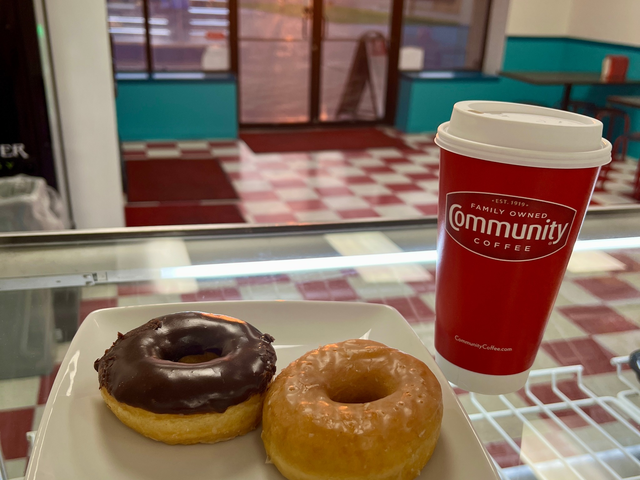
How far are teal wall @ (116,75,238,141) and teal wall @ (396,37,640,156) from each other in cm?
214

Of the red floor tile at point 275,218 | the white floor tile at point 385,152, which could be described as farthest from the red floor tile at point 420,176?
the red floor tile at point 275,218

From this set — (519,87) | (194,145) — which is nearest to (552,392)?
(194,145)

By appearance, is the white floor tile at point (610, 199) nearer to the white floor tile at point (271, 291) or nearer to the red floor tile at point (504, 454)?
the white floor tile at point (271, 291)

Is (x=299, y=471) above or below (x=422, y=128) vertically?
above

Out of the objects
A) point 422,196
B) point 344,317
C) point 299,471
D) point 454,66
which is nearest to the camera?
point 299,471

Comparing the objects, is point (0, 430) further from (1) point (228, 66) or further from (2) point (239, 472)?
(1) point (228, 66)

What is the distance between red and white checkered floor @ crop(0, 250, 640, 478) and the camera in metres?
0.63

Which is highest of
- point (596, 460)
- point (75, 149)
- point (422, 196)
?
point (596, 460)

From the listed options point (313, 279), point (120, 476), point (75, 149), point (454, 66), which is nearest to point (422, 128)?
point (454, 66)

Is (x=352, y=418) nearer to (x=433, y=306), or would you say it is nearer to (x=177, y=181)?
(x=433, y=306)

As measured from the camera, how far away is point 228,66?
6.63 m

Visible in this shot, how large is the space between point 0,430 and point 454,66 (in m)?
7.66

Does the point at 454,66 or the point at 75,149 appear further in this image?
the point at 454,66

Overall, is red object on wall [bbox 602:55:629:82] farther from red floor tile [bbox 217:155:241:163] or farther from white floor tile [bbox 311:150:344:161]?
red floor tile [bbox 217:155:241:163]
